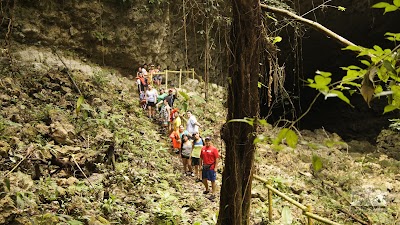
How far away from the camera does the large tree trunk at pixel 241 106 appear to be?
9.45 ft

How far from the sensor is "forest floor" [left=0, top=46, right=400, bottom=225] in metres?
4.35

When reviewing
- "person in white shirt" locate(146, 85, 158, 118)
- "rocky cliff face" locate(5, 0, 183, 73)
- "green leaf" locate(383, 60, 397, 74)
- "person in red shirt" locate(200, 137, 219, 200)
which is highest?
"rocky cliff face" locate(5, 0, 183, 73)

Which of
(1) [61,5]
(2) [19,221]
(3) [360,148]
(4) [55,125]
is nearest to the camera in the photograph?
(2) [19,221]

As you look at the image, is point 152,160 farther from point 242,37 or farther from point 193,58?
point 193,58

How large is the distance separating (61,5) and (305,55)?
37.7 feet

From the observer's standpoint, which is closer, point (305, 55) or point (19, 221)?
point (19, 221)

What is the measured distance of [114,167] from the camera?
607cm

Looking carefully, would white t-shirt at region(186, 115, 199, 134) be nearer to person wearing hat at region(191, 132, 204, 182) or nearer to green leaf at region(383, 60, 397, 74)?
person wearing hat at region(191, 132, 204, 182)

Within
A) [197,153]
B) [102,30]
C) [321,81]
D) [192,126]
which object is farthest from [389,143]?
[321,81]

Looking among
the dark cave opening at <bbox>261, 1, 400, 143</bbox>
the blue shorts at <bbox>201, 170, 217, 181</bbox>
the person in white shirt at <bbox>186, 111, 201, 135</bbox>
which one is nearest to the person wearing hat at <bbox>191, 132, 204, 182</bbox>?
the person in white shirt at <bbox>186, 111, 201, 135</bbox>

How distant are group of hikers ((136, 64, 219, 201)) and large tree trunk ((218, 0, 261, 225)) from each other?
135 inches

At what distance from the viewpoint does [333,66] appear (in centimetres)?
1864

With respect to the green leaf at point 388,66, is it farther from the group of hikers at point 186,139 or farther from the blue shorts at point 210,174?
the blue shorts at point 210,174

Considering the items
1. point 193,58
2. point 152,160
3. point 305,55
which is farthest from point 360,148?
point 152,160
